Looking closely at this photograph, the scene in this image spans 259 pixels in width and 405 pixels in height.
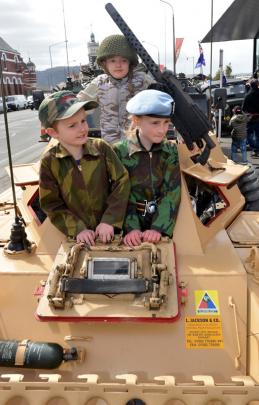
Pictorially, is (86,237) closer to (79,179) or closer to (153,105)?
(79,179)

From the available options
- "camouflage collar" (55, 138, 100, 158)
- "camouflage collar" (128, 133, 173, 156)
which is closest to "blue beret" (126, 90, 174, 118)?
"camouflage collar" (128, 133, 173, 156)

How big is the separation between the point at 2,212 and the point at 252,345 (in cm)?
250

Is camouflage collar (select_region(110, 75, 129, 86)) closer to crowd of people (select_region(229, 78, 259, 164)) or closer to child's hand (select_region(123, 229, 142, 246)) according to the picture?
child's hand (select_region(123, 229, 142, 246))

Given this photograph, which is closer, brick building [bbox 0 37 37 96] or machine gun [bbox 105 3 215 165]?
machine gun [bbox 105 3 215 165]

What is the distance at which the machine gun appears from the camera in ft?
11.6

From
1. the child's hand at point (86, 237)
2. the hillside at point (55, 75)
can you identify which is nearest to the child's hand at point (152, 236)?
the child's hand at point (86, 237)

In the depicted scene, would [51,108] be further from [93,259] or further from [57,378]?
[57,378]

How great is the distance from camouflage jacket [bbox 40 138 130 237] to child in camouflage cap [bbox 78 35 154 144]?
3.71ft

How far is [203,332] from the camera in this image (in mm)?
2471

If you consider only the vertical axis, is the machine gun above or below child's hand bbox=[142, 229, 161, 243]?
above

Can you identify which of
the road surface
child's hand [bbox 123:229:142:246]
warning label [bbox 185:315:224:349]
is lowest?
the road surface

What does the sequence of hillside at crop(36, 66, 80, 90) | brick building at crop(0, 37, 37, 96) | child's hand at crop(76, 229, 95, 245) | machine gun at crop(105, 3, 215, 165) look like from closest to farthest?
child's hand at crop(76, 229, 95, 245) < machine gun at crop(105, 3, 215, 165) < hillside at crop(36, 66, 80, 90) < brick building at crop(0, 37, 37, 96)

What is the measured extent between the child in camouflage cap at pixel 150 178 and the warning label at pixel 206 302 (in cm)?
44

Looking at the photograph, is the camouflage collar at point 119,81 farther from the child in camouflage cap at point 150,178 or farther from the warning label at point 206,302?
the warning label at point 206,302
